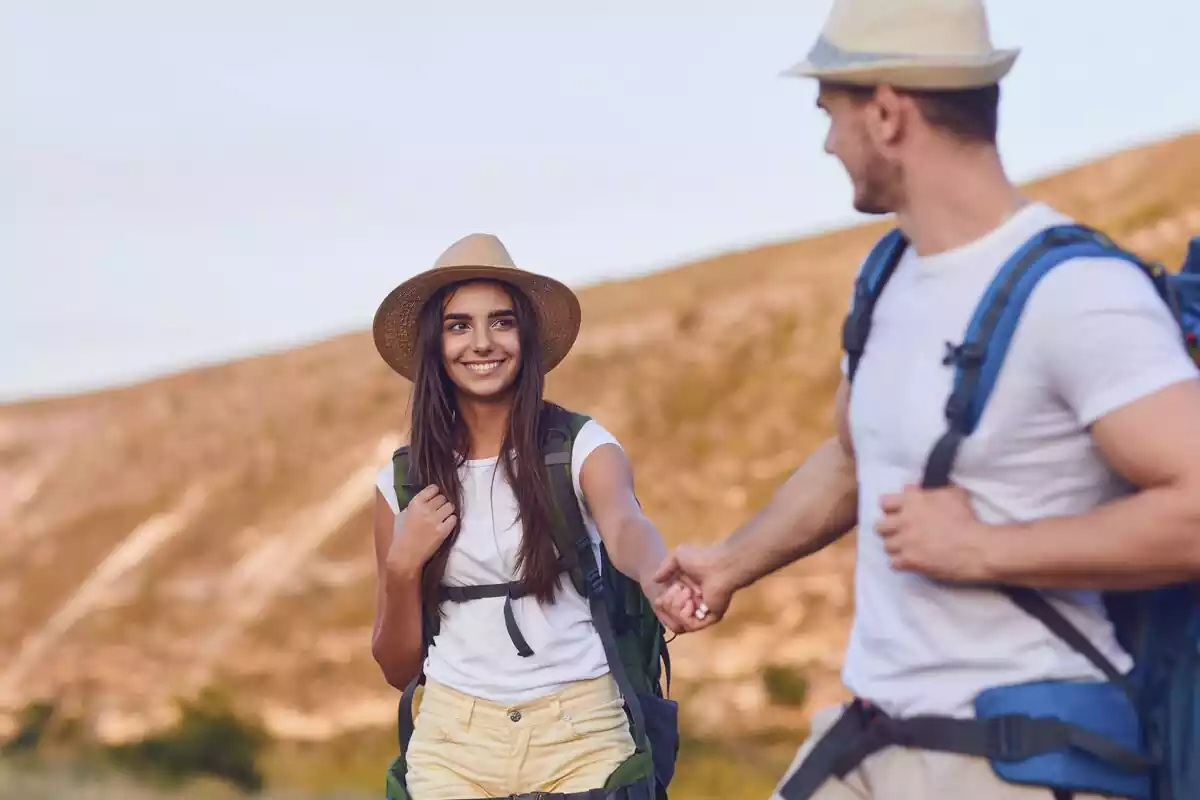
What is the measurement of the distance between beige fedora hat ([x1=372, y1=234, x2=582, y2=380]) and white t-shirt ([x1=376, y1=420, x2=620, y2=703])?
52cm

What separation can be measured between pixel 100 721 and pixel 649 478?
1114cm

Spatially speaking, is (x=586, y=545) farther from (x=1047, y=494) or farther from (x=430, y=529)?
(x=1047, y=494)

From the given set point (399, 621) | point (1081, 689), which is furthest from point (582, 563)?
point (1081, 689)

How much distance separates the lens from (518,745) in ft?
16.7

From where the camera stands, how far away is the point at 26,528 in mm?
36156

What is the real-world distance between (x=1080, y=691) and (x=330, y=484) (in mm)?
32783

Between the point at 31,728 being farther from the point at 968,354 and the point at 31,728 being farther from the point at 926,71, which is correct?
the point at 968,354

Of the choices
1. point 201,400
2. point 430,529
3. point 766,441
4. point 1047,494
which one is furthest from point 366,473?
point 1047,494

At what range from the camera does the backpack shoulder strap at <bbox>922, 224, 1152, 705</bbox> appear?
3152 mm

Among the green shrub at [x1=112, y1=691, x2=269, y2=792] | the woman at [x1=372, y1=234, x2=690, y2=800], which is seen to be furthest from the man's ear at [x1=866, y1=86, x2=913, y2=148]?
the green shrub at [x1=112, y1=691, x2=269, y2=792]

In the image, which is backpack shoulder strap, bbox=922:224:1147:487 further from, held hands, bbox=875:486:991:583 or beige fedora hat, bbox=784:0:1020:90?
beige fedora hat, bbox=784:0:1020:90

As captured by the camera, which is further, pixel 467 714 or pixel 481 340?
pixel 481 340

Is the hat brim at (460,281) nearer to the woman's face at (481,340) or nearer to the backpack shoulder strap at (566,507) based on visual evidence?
the woman's face at (481,340)

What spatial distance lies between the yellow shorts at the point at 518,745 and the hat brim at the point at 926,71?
229cm
